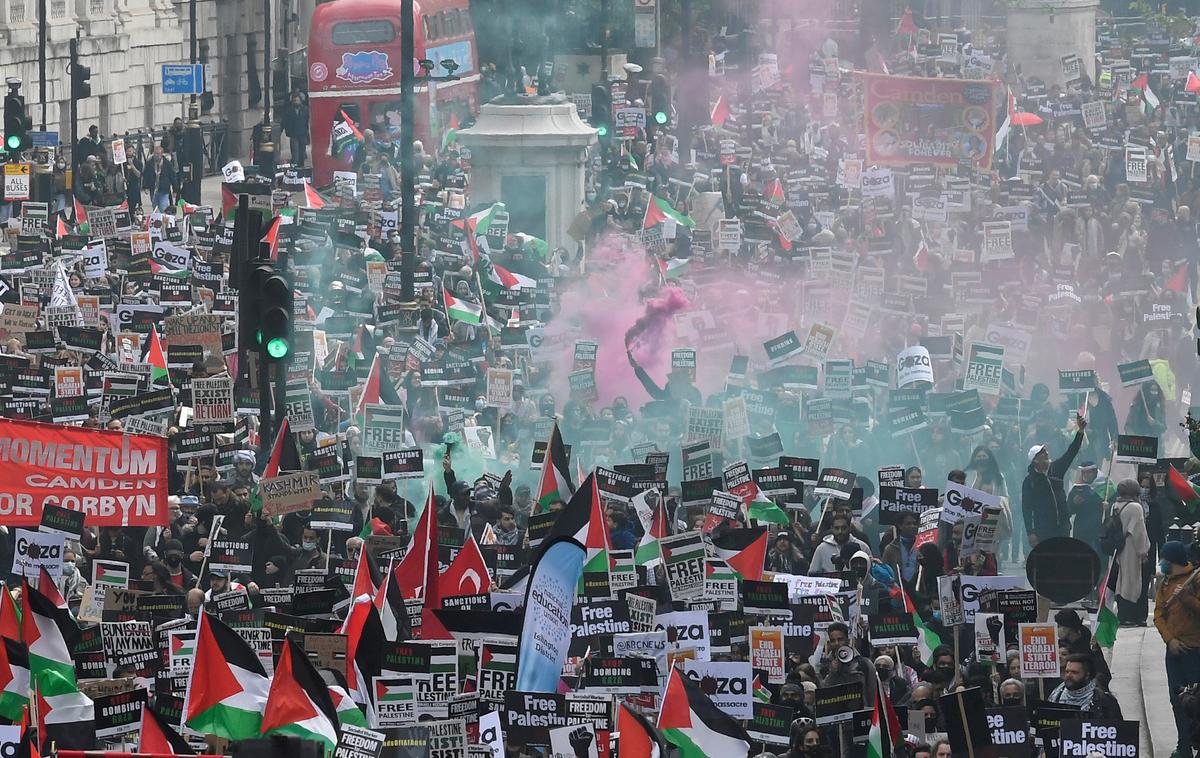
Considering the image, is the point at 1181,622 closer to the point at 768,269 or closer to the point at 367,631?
the point at 367,631

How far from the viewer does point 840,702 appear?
12766mm

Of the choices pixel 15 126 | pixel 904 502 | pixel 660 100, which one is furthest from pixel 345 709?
pixel 660 100

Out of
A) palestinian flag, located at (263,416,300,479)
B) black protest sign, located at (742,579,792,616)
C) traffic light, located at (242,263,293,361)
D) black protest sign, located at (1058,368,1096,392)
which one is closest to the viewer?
black protest sign, located at (742,579,792,616)

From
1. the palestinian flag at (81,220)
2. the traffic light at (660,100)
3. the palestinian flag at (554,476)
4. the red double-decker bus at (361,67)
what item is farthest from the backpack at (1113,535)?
the red double-decker bus at (361,67)

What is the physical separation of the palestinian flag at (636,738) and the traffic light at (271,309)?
6.32 meters

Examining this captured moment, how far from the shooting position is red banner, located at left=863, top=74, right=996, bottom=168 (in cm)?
3206

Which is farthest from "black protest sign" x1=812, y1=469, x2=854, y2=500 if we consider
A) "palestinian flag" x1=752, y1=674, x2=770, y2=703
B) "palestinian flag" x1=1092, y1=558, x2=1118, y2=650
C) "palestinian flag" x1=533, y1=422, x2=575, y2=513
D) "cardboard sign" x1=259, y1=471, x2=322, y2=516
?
"palestinian flag" x1=752, y1=674, x2=770, y2=703

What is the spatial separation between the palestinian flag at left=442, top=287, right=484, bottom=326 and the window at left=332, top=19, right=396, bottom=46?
2017 cm

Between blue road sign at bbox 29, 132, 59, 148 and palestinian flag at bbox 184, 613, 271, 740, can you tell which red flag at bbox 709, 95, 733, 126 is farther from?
palestinian flag at bbox 184, 613, 271, 740

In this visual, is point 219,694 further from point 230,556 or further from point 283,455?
point 283,455

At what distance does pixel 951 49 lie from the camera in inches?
1793

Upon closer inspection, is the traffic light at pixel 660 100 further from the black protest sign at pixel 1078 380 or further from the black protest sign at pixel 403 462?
the black protest sign at pixel 403 462

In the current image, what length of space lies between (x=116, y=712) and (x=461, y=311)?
44.1 feet

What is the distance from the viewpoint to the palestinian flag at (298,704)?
11.4 m
